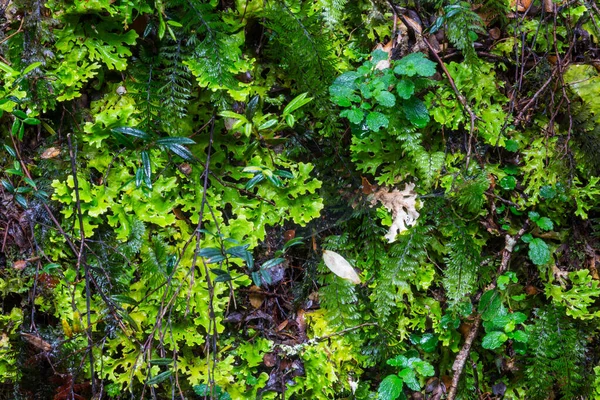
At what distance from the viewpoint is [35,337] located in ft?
7.45

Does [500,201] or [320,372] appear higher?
→ [500,201]

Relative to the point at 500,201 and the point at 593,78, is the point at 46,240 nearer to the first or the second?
the point at 500,201

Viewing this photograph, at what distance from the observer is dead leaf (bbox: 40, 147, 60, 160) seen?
7.44 feet

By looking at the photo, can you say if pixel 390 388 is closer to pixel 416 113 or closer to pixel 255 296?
pixel 255 296

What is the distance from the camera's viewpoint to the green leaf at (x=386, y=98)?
2297 millimetres

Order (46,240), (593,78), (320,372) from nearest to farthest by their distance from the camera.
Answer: (46,240) → (320,372) → (593,78)

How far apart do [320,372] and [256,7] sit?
6.15 ft

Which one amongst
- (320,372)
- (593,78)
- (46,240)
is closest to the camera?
(46,240)

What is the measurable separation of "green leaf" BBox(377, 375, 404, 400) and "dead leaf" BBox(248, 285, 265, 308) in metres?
0.76

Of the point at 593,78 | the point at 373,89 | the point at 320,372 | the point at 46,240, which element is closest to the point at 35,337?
the point at 46,240

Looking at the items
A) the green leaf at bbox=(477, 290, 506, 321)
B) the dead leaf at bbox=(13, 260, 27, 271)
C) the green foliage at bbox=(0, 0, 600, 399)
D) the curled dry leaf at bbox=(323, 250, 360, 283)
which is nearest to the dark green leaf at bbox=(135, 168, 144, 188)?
the green foliage at bbox=(0, 0, 600, 399)

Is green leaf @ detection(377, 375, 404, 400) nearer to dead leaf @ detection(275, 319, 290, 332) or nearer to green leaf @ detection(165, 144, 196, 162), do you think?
dead leaf @ detection(275, 319, 290, 332)

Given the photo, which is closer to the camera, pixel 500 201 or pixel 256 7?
pixel 256 7

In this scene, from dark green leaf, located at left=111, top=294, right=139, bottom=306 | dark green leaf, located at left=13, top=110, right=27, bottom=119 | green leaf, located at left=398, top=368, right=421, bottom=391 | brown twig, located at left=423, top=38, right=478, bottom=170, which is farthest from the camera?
brown twig, located at left=423, top=38, right=478, bottom=170
